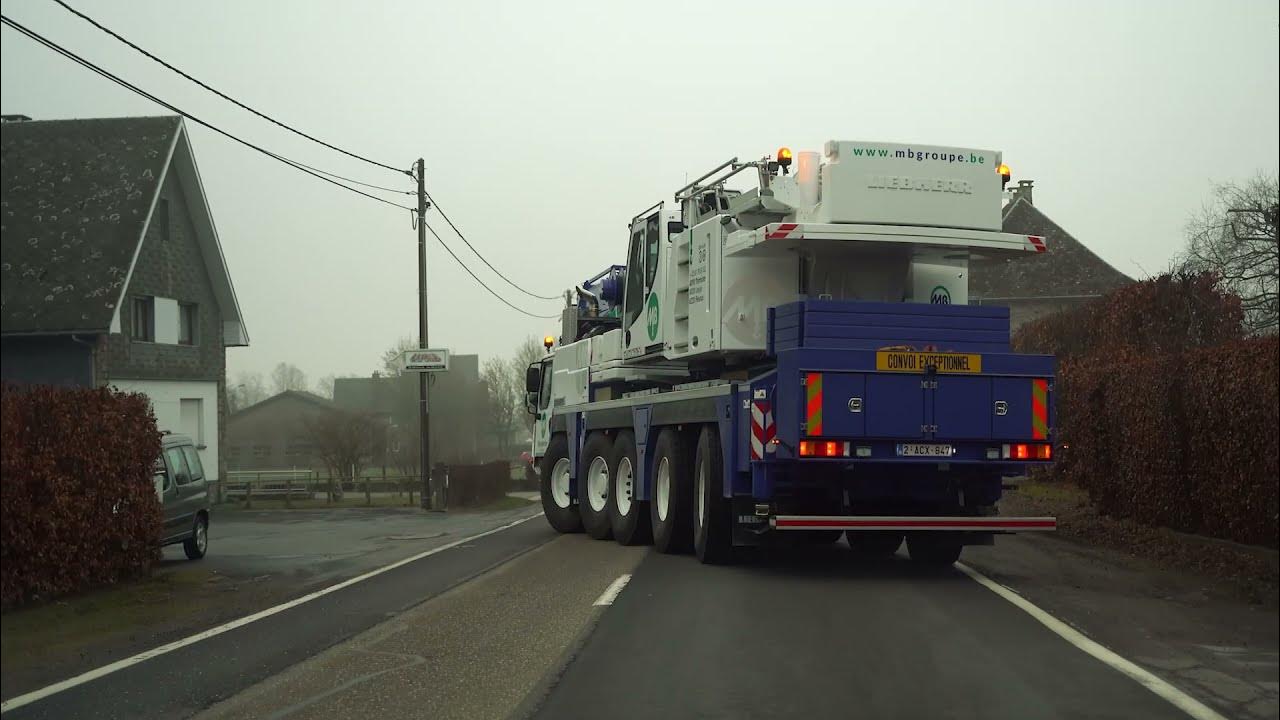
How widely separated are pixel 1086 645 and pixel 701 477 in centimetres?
604

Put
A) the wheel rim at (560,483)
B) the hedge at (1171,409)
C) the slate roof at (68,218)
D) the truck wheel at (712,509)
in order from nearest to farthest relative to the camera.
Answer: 1. the slate roof at (68,218)
2. the hedge at (1171,409)
3. the truck wheel at (712,509)
4. the wheel rim at (560,483)

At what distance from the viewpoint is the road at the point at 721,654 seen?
5.95 metres

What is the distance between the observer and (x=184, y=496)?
1600cm

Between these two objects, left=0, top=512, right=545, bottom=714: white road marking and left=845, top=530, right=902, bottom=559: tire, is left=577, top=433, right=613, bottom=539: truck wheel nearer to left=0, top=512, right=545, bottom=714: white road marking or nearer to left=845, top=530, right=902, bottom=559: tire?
left=0, top=512, right=545, bottom=714: white road marking

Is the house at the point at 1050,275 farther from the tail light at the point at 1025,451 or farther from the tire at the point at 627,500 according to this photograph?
the tail light at the point at 1025,451

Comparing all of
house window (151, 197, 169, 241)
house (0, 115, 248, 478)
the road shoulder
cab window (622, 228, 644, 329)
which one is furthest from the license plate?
house window (151, 197, 169, 241)

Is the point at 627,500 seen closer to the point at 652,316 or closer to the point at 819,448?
the point at 652,316

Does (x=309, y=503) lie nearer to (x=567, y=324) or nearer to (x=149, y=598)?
(x=567, y=324)

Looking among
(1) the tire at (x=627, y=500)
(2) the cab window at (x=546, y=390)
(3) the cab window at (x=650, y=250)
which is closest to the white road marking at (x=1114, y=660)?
(1) the tire at (x=627, y=500)

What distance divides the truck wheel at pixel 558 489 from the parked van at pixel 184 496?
5.46 meters

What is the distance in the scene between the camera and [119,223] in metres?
3.38

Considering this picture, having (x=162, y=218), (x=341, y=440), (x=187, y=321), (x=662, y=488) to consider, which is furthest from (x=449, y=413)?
(x=162, y=218)

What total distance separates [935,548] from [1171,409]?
15.1 feet

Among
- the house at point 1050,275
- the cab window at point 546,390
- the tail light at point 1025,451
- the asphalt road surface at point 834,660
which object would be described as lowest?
the asphalt road surface at point 834,660
